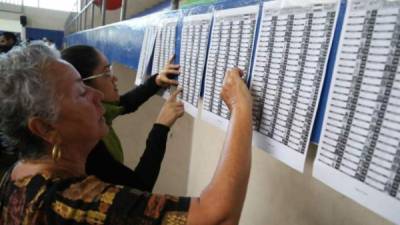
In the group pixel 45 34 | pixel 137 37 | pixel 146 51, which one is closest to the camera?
pixel 146 51

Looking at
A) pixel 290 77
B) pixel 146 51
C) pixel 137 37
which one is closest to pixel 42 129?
pixel 290 77

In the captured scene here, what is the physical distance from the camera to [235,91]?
77 centimetres

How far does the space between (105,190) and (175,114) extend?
0.50 metres

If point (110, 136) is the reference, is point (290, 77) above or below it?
above

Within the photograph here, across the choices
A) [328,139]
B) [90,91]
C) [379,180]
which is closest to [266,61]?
[328,139]

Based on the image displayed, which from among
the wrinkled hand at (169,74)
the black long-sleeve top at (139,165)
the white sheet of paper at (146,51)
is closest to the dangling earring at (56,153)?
the black long-sleeve top at (139,165)

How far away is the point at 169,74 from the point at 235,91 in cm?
55

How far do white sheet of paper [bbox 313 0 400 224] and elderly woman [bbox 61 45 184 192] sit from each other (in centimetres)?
69

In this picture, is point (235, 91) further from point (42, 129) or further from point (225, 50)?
point (42, 129)

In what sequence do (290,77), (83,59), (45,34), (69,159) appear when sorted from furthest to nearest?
(45,34) < (83,59) < (69,159) < (290,77)

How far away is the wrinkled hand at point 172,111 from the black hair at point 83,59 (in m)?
0.28

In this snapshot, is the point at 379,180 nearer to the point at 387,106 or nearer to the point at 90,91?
the point at 387,106

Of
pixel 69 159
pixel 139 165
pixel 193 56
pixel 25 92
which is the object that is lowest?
pixel 139 165

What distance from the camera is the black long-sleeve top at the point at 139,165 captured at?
1.12 metres
